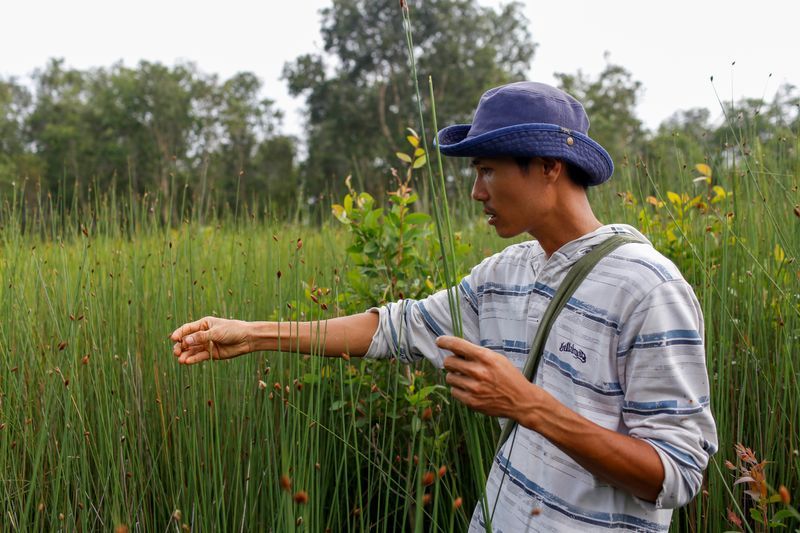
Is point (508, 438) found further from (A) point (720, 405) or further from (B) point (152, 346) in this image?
(B) point (152, 346)

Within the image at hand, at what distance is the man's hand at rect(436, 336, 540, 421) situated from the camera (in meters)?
1.18

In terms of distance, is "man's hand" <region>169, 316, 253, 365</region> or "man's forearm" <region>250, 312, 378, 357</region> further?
"man's forearm" <region>250, 312, 378, 357</region>

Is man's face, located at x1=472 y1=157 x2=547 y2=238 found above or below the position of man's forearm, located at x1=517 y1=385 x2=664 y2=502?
above

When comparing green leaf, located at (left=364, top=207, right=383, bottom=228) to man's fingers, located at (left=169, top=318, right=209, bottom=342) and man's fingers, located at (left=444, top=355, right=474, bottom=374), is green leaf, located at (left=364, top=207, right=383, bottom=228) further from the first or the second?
man's fingers, located at (left=444, top=355, right=474, bottom=374)

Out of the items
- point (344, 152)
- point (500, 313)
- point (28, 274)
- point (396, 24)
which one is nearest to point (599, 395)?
point (500, 313)

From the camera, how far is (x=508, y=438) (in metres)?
1.53

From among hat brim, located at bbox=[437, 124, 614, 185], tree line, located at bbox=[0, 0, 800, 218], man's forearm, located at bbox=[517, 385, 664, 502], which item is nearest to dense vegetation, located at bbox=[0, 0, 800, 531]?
man's forearm, located at bbox=[517, 385, 664, 502]

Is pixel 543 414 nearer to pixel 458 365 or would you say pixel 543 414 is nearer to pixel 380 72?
pixel 458 365

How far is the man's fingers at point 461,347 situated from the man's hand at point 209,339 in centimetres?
66

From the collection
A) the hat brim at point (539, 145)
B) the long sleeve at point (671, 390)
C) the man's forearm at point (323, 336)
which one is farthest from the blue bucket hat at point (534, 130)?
the man's forearm at point (323, 336)

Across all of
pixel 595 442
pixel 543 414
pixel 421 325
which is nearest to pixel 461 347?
pixel 543 414

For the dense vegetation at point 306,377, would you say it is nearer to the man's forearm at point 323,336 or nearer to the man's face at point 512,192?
the man's forearm at point 323,336

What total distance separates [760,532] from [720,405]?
13.9 inches

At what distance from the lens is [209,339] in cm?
161
